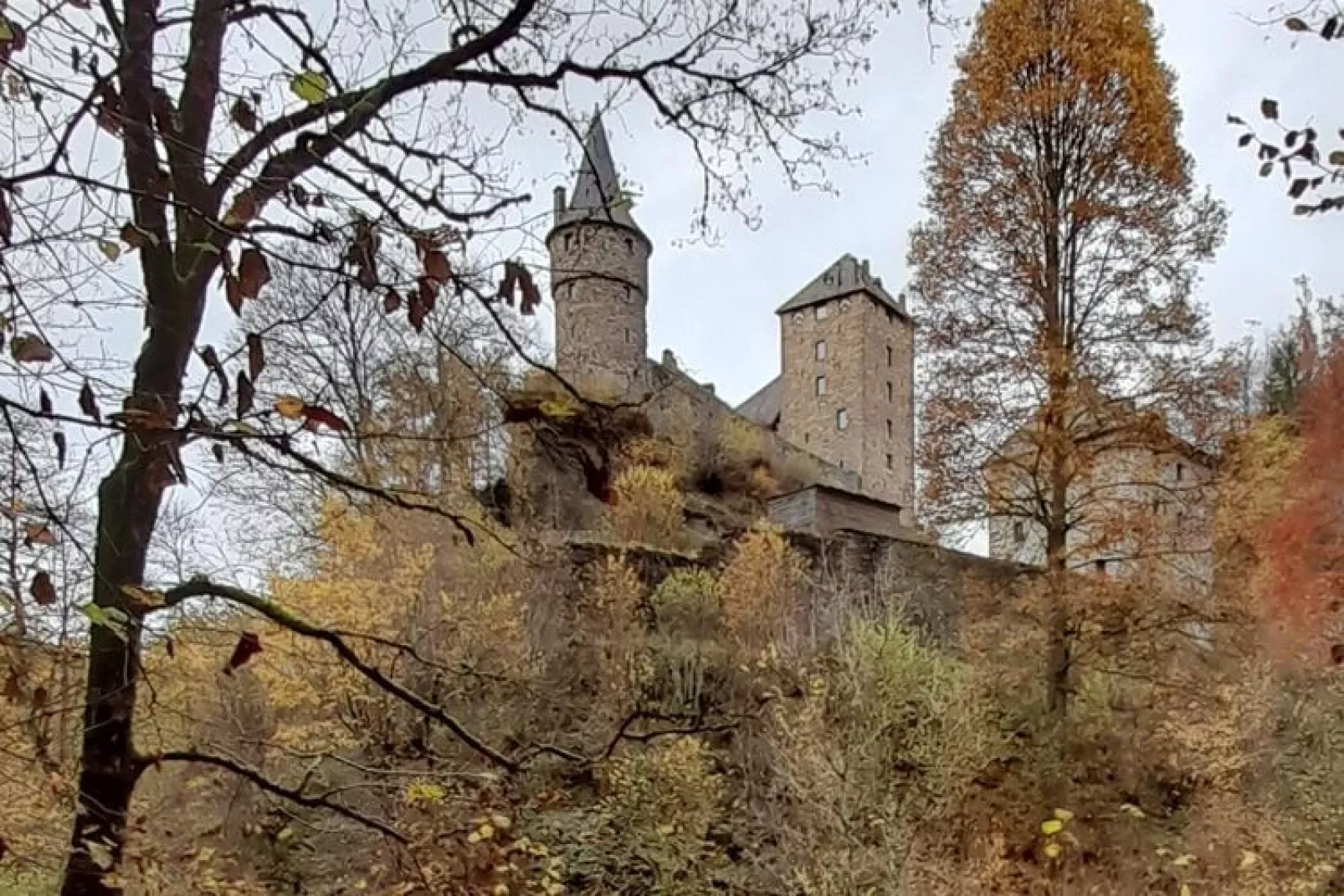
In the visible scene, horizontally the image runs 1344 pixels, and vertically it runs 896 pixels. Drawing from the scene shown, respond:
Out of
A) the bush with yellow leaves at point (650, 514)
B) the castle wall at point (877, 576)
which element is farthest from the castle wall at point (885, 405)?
the bush with yellow leaves at point (650, 514)

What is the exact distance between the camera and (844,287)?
34562 mm

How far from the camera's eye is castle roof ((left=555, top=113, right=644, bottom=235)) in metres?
2.21

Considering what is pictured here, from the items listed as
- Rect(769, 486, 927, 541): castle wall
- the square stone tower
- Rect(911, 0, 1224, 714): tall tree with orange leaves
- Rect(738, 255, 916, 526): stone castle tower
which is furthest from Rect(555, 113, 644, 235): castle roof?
the square stone tower

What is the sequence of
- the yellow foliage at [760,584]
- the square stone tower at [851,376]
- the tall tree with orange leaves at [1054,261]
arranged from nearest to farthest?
the tall tree with orange leaves at [1054,261], the yellow foliage at [760,584], the square stone tower at [851,376]

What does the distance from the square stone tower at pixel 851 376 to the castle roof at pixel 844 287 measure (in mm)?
37

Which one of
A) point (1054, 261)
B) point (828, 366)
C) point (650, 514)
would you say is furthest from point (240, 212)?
point (828, 366)

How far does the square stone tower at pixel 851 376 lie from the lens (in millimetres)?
33406

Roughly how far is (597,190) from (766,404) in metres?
36.1

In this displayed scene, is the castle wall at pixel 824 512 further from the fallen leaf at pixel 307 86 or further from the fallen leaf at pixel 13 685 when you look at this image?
the fallen leaf at pixel 307 86

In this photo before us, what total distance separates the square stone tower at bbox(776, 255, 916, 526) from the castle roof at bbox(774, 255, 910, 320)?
0.12ft

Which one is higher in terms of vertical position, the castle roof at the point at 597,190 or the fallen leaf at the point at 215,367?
the castle roof at the point at 597,190

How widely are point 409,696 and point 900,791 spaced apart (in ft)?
22.3

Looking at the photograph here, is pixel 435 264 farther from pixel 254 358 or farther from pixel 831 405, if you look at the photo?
pixel 831 405

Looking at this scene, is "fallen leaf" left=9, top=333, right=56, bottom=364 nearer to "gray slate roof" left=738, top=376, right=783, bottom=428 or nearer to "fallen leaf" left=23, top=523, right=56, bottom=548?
"fallen leaf" left=23, top=523, right=56, bottom=548
